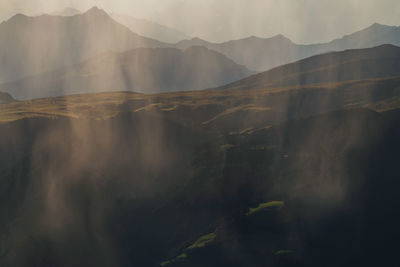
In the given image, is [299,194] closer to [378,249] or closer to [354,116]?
[378,249]

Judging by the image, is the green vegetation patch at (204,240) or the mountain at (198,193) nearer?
the mountain at (198,193)

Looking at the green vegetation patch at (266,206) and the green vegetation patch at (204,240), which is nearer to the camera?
the green vegetation patch at (204,240)

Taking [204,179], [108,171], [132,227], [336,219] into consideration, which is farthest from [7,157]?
[336,219]

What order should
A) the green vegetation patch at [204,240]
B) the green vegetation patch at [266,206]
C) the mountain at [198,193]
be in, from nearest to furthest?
the mountain at [198,193] → the green vegetation patch at [204,240] → the green vegetation patch at [266,206]

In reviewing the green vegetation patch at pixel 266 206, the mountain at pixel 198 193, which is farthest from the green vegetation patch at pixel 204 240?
the green vegetation patch at pixel 266 206

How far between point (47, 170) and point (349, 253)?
210 feet

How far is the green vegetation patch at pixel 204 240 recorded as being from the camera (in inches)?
2333

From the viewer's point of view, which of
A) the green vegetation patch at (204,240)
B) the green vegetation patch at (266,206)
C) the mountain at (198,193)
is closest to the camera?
the mountain at (198,193)

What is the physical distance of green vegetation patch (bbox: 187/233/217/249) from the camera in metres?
59.2

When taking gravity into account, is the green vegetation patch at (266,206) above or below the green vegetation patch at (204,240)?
above

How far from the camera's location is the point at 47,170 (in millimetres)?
80688

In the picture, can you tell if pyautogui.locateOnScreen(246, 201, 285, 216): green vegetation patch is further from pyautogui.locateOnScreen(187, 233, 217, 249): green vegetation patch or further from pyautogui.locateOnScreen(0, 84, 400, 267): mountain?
pyautogui.locateOnScreen(187, 233, 217, 249): green vegetation patch

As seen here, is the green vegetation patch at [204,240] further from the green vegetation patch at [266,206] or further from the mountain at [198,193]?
the green vegetation patch at [266,206]

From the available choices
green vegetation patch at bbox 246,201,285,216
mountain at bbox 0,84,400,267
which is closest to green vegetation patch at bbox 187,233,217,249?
mountain at bbox 0,84,400,267
